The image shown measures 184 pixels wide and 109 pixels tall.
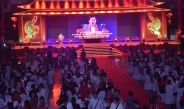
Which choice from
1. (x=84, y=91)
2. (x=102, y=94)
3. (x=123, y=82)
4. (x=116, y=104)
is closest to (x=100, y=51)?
(x=123, y=82)

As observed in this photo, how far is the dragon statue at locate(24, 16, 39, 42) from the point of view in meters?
35.8

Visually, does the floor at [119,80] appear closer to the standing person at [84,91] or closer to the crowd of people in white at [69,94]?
the crowd of people in white at [69,94]

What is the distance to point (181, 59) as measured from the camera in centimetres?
2202

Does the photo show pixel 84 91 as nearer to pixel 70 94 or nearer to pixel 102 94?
pixel 70 94

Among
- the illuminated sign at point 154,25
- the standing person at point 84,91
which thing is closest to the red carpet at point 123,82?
the standing person at point 84,91

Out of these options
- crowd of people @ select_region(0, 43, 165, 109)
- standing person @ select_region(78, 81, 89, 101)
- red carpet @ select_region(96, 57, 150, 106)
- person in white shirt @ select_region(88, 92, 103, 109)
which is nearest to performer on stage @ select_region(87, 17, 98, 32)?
red carpet @ select_region(96, 57, 150, 106)

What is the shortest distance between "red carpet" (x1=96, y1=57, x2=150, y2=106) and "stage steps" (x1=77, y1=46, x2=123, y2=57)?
348 cm

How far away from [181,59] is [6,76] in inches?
356

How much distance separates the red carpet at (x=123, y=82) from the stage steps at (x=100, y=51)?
3.48 metres

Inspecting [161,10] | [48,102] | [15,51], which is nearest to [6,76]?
[48,102]

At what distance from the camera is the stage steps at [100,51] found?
3222cm

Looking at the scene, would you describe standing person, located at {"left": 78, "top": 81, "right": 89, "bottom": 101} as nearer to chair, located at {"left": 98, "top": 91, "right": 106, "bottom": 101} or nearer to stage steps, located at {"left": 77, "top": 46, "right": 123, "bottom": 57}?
chair, located at {"left": 98, "top": 91, "right": 106, "bottom": 101}

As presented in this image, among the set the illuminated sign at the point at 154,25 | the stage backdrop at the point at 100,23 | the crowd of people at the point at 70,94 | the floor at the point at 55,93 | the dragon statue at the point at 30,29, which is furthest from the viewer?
the stage backdrop at the point at 100,23

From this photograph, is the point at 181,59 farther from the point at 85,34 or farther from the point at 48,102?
the point at 85,34
